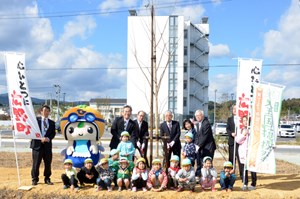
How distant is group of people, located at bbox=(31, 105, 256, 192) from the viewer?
329 inches

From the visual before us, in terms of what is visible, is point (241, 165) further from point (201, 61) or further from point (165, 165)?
point (201, 61)

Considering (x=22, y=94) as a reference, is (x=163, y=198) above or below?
below

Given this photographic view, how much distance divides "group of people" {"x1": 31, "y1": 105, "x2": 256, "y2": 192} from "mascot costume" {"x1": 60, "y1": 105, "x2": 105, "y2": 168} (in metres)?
0.51

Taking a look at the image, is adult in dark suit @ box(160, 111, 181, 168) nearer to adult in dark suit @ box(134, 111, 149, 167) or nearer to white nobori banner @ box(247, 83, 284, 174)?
adult in dark suit @ box(134, 111, 149, 167)

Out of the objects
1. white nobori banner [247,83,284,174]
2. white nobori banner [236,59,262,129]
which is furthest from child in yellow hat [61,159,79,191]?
white nobori banner [236,59,262,129]

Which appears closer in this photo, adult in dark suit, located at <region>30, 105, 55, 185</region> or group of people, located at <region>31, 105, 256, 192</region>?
group of people, located at <region>31, 105, 256, 192</region>

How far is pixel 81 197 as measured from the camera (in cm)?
812

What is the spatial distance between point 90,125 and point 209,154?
2964mm

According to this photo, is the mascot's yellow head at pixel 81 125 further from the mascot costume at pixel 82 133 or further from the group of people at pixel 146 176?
the group of people at pixel 146 176

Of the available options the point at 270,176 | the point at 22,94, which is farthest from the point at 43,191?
the point at 270,176

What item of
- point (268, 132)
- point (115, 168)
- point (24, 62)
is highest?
point (24, 62)

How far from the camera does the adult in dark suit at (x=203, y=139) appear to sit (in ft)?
30.2

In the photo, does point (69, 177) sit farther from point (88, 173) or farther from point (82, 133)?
point (82, 133)

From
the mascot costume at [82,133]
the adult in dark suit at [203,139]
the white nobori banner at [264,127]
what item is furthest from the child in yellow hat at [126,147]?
the white nobori banner at [264,127]
